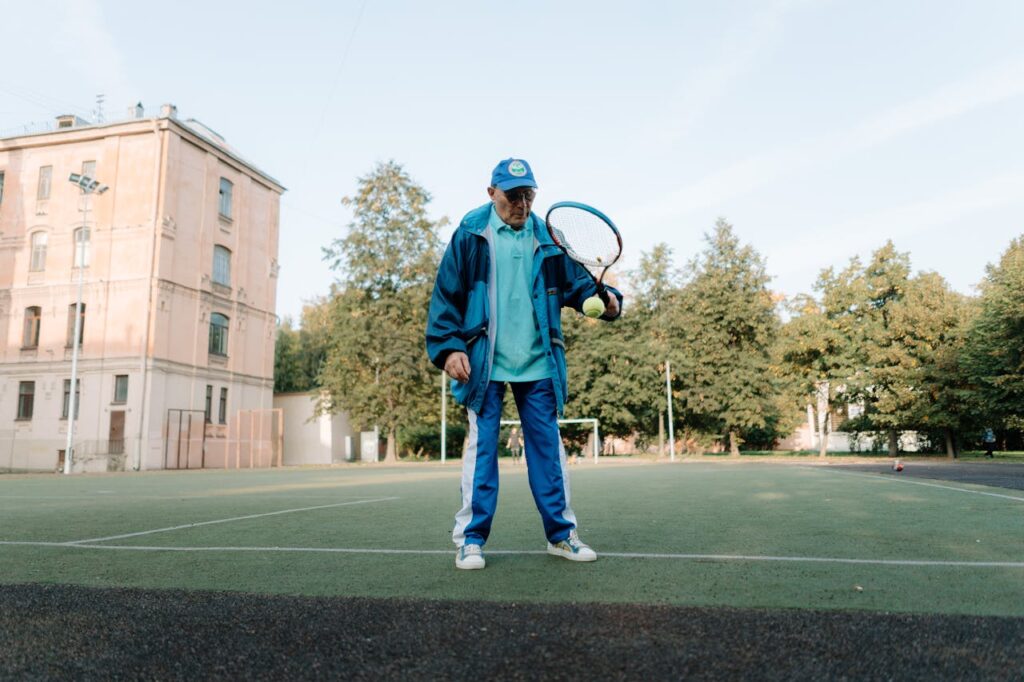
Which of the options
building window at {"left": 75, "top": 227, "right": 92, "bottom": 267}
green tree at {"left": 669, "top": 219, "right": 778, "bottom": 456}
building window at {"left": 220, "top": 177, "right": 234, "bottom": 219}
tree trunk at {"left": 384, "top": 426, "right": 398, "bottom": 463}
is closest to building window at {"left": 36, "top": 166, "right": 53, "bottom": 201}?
building window at {"left": 75, "top": 227, "right": 92, "bottom": 267}

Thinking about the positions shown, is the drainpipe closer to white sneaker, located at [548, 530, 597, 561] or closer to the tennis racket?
the tennis racket

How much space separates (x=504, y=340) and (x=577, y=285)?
577mm

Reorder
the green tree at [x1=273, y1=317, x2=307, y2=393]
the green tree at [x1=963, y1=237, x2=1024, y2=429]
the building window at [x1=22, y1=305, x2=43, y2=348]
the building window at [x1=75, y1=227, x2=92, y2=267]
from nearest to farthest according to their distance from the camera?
the green tree at [x1=963, y1=237, x2=1024, y2=429] < the building window at [x1=75, y1=227, x2=92, y2=267] < the building window at [x1=22, y1=305, x2=43, y2=348] < the green tree at [x1=273, y1=317, x2=307, y2=393]

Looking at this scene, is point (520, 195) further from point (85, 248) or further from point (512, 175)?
point (85, 248)

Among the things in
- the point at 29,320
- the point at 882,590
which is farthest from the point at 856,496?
the point at 29,320

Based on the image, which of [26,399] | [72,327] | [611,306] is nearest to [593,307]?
[611,306]

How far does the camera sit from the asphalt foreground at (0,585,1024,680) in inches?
80.6

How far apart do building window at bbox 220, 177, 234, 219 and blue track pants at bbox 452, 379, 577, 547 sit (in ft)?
120

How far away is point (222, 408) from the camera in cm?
3675

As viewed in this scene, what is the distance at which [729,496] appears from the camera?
8500mm

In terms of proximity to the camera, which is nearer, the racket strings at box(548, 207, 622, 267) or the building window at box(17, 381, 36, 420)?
the racket strings at box(548, 207, 622, 267)

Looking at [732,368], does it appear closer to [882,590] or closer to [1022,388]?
[1022,388]

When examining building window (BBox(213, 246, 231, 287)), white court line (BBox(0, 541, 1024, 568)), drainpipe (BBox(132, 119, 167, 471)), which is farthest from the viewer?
building window (BBox(213, 246, 231, 287))

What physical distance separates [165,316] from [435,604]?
33.7 metres
